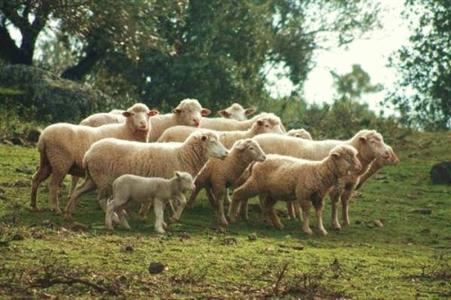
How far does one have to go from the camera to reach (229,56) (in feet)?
112

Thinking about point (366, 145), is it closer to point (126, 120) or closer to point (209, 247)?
point (126, 120)

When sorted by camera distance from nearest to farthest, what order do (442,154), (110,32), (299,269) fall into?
(299,269) < (442,154) < (110,32)

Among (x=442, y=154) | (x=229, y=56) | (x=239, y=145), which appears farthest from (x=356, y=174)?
(x=229, y=56)

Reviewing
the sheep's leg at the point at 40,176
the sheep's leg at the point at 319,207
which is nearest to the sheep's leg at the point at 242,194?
the sheep's leg at the point at 319,207

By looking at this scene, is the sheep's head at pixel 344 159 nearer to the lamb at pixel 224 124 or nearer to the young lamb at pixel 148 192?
the young lamb at pixel 148 192

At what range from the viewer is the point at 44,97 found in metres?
26.8

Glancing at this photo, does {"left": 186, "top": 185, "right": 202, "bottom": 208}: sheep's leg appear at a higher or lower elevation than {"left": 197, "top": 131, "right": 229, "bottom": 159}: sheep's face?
lower

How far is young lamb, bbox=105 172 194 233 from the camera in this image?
14.9 meters

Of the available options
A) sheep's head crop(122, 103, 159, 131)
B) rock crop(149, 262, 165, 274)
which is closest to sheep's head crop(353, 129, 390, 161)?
sheep's head crop(122, 103, 159, 131)

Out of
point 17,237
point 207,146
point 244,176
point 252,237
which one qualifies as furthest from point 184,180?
point 17,237

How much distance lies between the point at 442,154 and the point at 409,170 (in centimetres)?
255

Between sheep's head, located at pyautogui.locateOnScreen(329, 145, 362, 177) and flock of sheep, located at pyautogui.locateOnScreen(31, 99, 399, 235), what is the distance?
0.05 ft

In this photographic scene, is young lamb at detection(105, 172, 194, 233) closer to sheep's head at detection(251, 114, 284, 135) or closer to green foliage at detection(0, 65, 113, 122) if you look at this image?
sheep's head at detection(251, 114, 284, 135)

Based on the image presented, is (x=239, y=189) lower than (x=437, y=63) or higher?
lower
